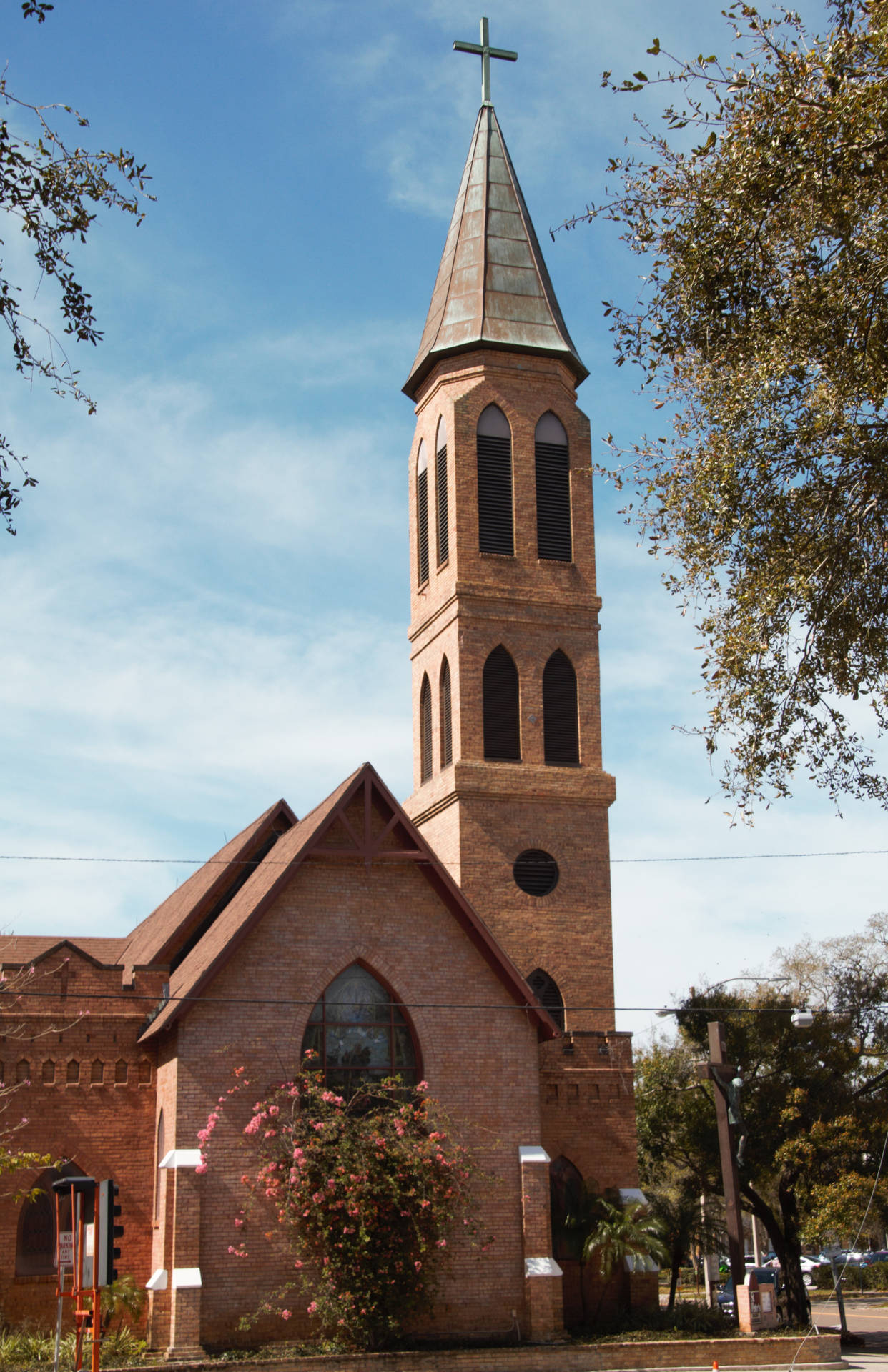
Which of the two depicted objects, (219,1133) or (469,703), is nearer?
(219,1133)

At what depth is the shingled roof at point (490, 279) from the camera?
3491cm

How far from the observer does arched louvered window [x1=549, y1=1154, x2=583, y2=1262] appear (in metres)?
27.1

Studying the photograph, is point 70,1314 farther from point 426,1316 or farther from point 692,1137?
point 692,1137

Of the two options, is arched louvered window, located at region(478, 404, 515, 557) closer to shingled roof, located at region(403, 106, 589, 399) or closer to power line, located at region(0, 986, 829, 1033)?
shingled roof, located at region(403, 106, 589, 399)

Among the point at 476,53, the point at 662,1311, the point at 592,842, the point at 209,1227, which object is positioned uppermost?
the point at 476,53

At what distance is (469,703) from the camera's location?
32.1 m

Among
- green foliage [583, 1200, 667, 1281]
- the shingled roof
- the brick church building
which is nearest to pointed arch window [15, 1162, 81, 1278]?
the brick church building

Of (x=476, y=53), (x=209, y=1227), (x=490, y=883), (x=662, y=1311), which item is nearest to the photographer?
(x=209, y=1227)

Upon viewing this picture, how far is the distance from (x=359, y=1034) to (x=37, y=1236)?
643 cm

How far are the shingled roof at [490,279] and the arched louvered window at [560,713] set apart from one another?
791 cm

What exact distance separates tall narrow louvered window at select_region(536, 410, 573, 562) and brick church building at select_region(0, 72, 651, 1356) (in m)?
0.08

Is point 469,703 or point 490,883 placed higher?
point 469,703

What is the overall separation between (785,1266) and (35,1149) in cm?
1676

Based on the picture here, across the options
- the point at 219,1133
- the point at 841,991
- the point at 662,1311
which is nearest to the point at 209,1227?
the point at 219,1133
